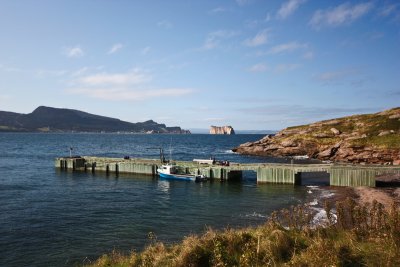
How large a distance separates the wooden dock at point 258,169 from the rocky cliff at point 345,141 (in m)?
24.6

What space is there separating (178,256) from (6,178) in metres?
63.1

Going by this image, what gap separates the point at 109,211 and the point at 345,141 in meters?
77.4

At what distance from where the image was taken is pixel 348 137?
10412 cm

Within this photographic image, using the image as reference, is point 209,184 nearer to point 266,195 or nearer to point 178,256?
point 266,195

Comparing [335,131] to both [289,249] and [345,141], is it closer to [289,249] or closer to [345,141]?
[345,141]

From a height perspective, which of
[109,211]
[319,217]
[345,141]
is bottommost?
[109,211]

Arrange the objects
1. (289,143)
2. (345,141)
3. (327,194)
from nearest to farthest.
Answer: (327,194) → (345,141) → (289,143)

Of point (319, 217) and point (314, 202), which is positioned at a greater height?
point (319, 217)

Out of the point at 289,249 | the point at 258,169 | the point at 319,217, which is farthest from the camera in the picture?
the point at 258,169

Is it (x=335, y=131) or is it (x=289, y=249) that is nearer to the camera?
(x=289, y=249)

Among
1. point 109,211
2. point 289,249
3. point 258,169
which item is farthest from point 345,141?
point 289,249

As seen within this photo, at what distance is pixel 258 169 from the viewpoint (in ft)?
208

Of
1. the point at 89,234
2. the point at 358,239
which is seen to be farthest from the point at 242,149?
the point at 358,239

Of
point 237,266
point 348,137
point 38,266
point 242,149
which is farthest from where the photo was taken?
point 242,149
